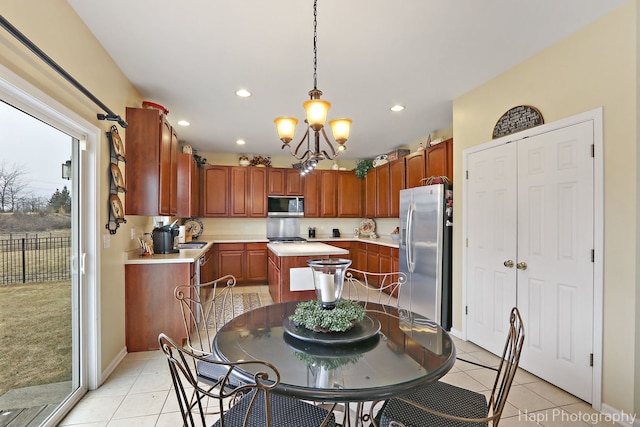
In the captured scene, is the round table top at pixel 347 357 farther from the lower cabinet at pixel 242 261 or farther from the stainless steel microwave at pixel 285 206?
the stainless steel microwave at pixel 285 206

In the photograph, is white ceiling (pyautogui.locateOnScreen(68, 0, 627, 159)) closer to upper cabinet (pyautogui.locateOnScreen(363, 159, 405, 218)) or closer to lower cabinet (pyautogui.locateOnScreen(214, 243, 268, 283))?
upper cabinet (pyautogui.locateOnScreen(363, 159, 405, 218))

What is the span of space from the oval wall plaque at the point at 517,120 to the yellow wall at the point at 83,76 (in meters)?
3.17

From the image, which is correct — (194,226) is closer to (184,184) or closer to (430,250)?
(184,184)

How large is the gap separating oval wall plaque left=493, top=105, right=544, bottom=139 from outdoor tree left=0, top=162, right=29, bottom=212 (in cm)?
349

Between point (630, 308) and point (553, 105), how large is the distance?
1.50 m

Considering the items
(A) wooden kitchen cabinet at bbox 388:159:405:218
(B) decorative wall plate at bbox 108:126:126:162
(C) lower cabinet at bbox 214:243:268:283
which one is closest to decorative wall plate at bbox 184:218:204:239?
(C) lower cabinet at bbox 214:243:268:283

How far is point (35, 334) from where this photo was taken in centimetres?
178

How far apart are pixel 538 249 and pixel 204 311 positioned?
3.65 metres

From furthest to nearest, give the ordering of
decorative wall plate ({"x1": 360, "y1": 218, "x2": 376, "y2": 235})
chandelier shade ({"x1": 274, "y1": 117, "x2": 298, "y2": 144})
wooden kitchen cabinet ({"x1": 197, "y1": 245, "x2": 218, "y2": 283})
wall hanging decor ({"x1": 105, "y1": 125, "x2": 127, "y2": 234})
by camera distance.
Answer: decorative wall plate ({"x1": 360, "y1": 218, "x2": 376, "y2": 235}) → wooden kitchen cabinet ({"x1": 197, "y1": 245, "x2": 218, "y2": 283}) → wall hanging decor ({"x1": 105, "y1": 125, "x2": 127, "y2": 234}) → chandelier shade ({"x1": 274, "y1": 117, "x2": 298, "y2": 144})

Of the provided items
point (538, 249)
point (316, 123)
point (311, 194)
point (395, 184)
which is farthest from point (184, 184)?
point (538, 249)

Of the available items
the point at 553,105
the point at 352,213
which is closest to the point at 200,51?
the point at 553,105

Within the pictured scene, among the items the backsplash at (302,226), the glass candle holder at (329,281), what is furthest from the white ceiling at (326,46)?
the backsplash at (302,226)

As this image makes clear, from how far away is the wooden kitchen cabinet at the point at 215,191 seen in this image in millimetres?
5863

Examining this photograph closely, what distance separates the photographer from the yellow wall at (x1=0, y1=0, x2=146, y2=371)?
1.55m
